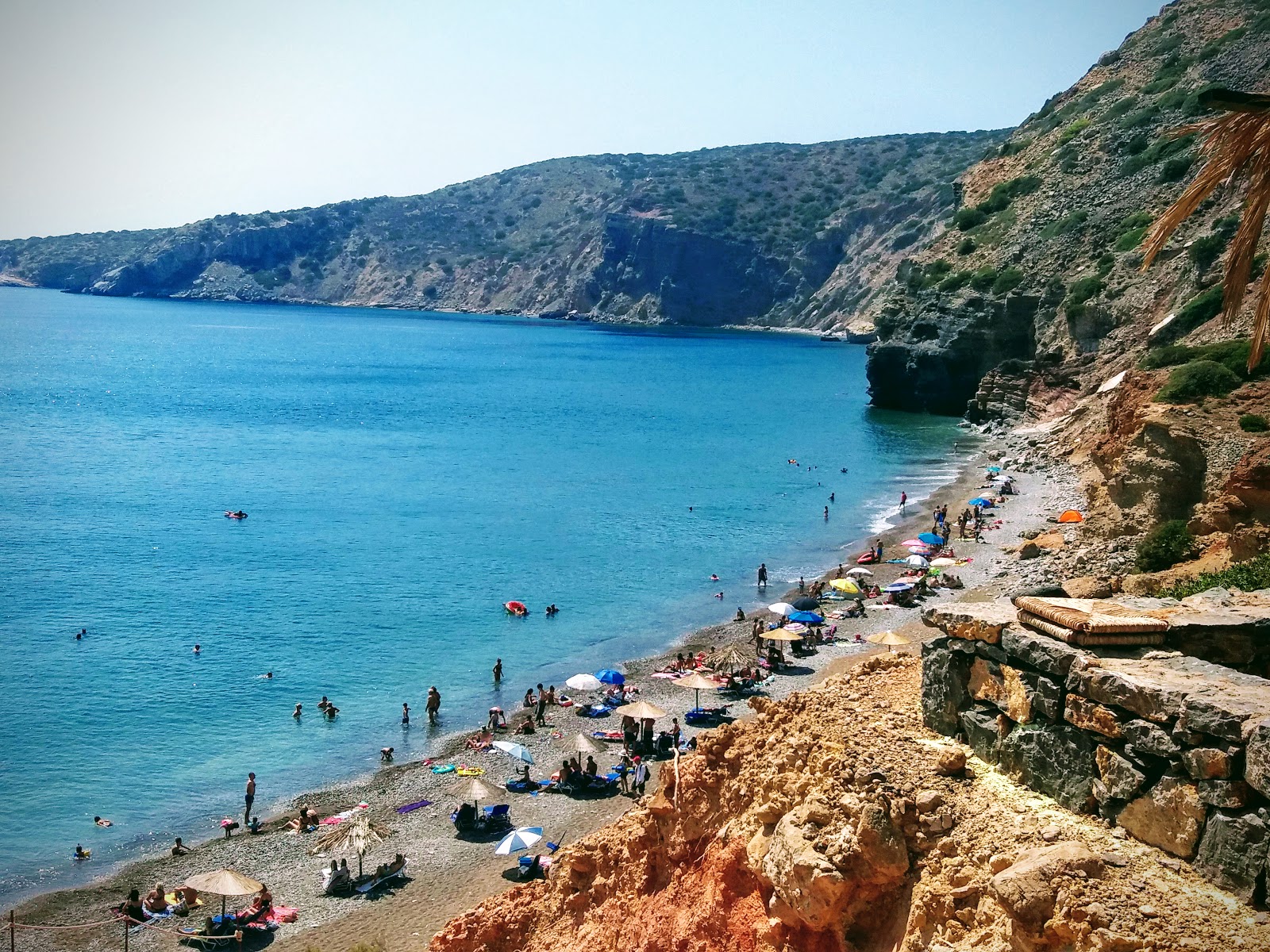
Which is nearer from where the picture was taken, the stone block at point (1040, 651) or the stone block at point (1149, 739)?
the stone block at point (1149, 739)

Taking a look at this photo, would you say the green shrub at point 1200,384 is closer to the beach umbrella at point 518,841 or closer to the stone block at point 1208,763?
the beach umbrella at point 518,841

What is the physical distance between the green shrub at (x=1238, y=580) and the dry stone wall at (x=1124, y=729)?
6.62 metres

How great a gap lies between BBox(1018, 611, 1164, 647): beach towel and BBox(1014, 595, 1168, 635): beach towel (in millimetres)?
26

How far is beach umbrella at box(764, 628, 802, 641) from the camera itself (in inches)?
1313

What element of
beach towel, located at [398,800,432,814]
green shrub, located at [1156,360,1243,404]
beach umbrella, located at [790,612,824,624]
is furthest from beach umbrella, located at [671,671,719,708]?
green shrub, located at [1156,360,1243,404]

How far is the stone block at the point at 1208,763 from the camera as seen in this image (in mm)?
7660

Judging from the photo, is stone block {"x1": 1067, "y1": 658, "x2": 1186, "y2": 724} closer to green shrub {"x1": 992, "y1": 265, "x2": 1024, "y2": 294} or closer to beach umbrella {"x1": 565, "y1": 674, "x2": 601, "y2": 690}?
beach umbrella {"x1": 565, "y1": 674, "x2": 601, "y2": 690}

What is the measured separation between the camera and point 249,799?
25.4m

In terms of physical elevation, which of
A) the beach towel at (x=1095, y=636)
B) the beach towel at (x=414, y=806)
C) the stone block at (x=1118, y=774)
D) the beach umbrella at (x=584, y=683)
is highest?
the beach towel at (x=1095, y=636)

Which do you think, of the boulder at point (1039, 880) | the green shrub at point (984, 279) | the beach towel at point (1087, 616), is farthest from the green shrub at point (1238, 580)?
the green shrub at point (984, 279)

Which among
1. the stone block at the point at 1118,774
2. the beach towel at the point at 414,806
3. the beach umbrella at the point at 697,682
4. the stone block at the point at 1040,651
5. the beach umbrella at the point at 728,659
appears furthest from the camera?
the beach umbrella at the point at 728,659

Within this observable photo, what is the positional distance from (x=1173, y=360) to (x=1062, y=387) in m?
27.6

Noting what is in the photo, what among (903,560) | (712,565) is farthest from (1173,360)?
(712,565)

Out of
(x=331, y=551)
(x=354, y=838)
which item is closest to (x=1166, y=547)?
(x=354, y=838)
